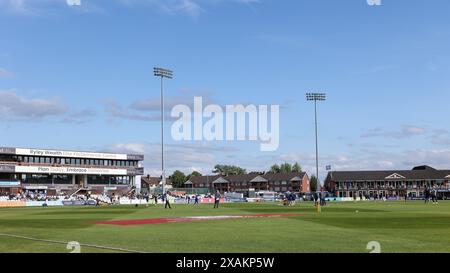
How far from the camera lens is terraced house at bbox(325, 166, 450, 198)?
169625 millimetres

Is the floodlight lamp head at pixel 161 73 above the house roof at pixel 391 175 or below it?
above

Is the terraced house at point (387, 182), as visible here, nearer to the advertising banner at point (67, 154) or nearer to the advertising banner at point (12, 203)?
the advertising banner at point (67, 154)

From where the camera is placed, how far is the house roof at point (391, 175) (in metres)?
171

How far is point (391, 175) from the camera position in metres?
174

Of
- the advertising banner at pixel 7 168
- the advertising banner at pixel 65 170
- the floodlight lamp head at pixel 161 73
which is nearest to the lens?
the floodlight lamp head at pixel 161 73

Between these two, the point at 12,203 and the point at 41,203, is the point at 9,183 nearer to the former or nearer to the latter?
the point at 41,203

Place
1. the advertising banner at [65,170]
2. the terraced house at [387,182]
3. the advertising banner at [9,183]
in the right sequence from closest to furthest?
the advertising banner at [9,183] → the advertising banner at [65,170] → the terraced house at [387,182]

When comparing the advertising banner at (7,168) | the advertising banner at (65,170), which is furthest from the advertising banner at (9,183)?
the advertising banner at (65,170)

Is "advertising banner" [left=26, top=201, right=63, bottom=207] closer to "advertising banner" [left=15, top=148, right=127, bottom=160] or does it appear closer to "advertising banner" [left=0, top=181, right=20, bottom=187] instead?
"advertising banner" [left=0, top=181, right=20, bottom=187]

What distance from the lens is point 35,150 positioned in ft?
434
